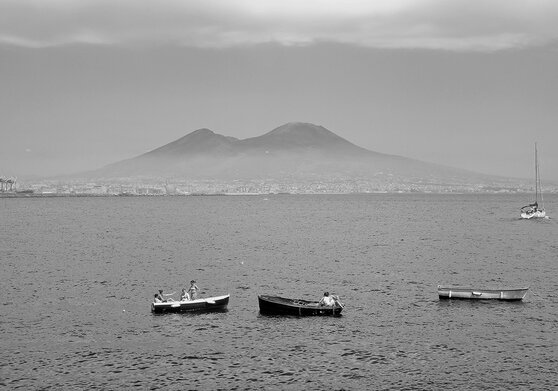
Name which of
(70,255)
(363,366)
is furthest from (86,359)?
(70,255)

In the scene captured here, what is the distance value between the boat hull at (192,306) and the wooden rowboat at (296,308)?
4805 millimetres

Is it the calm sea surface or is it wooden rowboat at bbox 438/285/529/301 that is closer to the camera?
the calm sea surface

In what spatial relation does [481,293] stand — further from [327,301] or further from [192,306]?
[192,306]

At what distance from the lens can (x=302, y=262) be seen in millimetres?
114938

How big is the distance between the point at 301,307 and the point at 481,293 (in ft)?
73.4

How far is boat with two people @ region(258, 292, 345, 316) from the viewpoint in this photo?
215 ft

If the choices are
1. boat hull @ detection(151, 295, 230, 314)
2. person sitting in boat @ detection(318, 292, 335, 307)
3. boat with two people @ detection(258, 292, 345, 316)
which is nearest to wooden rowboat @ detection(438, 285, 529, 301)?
boat with two people @ detection(258, 292, 345, 316)

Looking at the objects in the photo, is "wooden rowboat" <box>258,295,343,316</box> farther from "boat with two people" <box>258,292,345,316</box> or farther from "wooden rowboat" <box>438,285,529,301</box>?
"wooden rowboat" <box>438,285,529,301</box>

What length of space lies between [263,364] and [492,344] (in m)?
20.2

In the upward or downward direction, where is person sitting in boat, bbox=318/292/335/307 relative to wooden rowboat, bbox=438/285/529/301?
upward

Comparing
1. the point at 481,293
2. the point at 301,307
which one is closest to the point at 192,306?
the point at 301,307

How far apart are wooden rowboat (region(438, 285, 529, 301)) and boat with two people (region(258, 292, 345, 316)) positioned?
1532cm

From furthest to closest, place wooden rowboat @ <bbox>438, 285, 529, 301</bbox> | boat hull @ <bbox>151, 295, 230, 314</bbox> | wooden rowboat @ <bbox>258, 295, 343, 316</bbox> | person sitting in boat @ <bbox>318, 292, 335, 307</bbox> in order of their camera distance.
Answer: wooden rowboat @ <bbox>438, 285, 529, 301</bbox> → boat hull @ <bbox>151, 295, 230, 314</bbox> → person sitting in boat @ <bbox>318, 292, 335, 307</bbox> → wooden rowboat @ <bbox>258, 295, 343, 316</bbox>

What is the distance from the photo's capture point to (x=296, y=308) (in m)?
65.4
